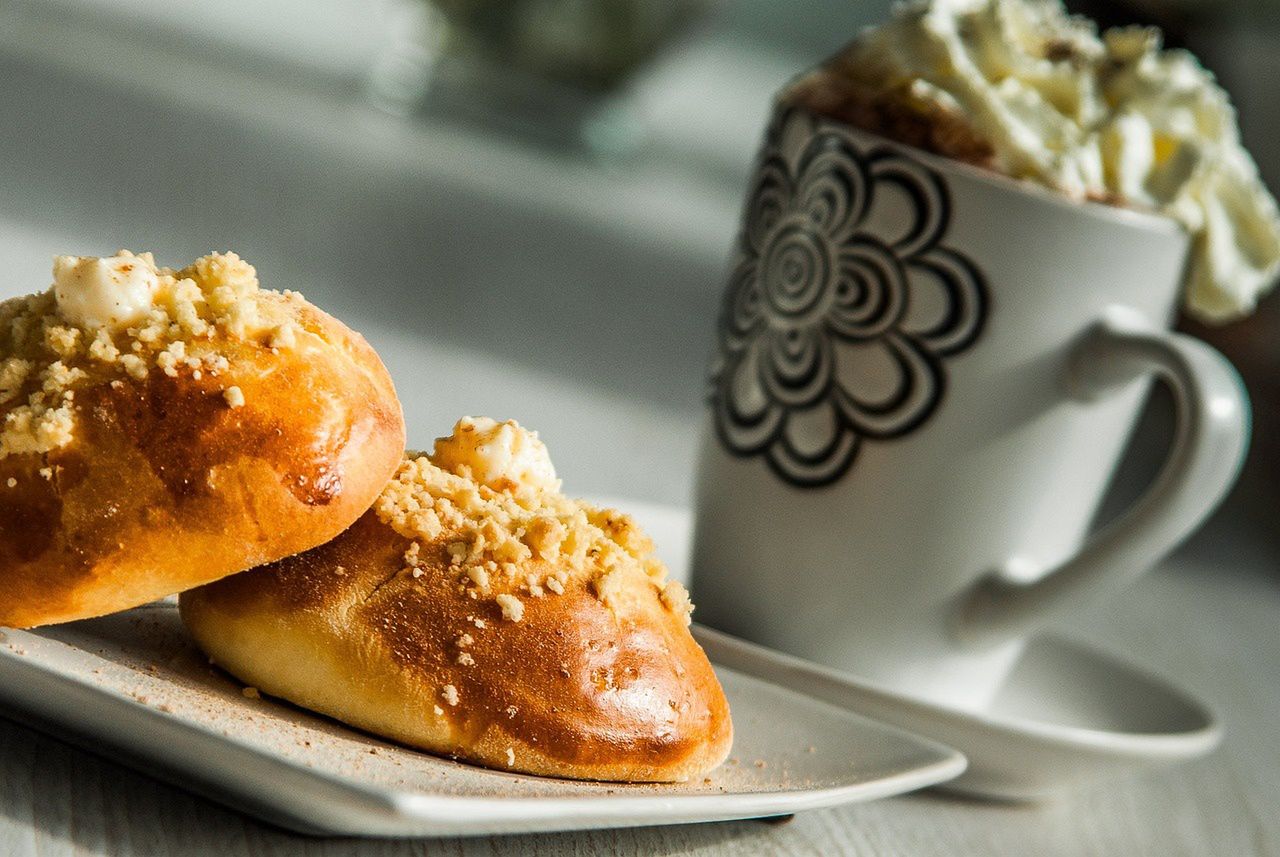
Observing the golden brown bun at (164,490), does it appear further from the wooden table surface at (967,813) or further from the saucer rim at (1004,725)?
the saucer rim at (1004,725)

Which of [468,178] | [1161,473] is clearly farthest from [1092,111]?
[468,178]

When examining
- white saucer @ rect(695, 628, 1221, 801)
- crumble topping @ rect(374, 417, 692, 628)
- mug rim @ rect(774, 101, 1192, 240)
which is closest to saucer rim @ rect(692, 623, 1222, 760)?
white saucer @ rect(695, 628, 1221, 801)

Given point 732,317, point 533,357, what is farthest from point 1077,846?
point 533,357

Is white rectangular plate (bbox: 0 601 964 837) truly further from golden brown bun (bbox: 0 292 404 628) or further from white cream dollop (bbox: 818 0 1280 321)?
white cream dollop (bbox: 818 0 1280 321)

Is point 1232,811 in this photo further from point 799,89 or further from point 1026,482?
point 799,89

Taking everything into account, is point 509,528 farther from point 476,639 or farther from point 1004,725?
point 1004,725

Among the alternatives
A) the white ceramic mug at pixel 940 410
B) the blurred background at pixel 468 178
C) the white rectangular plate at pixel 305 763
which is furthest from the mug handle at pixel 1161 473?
the blurred background at pixel 468 178
